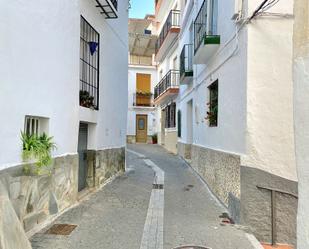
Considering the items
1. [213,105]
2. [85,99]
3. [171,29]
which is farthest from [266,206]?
[171,29]

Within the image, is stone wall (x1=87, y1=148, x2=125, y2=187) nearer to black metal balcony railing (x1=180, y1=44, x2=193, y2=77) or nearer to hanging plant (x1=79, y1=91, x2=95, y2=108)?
hanging plant (x1=79, y1=91, x2=95, y2=108)

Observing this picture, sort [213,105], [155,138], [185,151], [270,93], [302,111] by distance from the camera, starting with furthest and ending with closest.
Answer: [155,138] → [185,151] → [213,105] → [270,93] → [302,111]

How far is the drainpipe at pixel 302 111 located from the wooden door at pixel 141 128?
25589 millimetres

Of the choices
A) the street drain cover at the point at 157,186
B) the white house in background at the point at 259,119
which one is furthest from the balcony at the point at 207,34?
the street drain cover at the point at 157,186

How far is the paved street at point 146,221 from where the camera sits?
16.3ft

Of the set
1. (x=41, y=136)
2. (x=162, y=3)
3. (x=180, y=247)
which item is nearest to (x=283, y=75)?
(x=180, y=247)

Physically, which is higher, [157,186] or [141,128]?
[141,128]

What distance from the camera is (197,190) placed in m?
9.25

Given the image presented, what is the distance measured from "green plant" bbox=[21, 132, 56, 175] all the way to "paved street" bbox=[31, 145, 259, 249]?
1063 mm

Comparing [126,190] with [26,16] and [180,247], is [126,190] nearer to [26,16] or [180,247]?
[180,247]

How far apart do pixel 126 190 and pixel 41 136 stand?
3.91m

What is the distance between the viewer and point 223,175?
7422 millimetres

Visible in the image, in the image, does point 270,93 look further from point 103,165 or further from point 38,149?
point 103,165

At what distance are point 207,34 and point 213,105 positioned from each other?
1.90m
